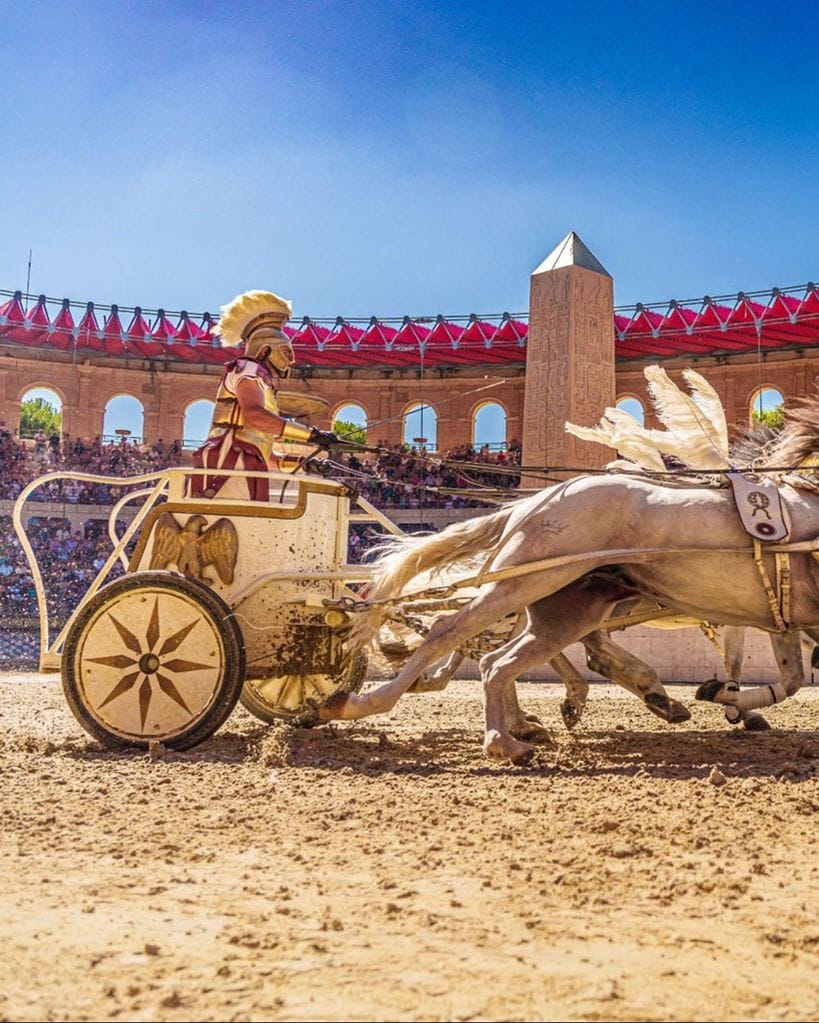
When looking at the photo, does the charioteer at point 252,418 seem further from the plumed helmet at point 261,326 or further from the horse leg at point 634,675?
the horse leg at point 634,675

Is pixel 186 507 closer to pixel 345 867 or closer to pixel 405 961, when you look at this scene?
pixel 345 867

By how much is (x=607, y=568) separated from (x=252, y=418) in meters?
2.03

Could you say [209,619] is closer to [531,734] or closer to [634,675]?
[531,734]

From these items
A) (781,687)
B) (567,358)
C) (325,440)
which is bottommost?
(781,687)

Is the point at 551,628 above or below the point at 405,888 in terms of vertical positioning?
above

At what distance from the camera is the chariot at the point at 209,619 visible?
477 centimetres

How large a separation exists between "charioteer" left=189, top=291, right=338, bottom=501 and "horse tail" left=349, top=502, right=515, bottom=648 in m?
0.71

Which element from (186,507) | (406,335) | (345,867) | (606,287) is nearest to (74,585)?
(406,335)

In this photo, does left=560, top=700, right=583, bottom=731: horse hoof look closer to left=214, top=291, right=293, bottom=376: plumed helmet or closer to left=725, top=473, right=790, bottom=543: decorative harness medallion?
left=725, top=473, right=790, bottom=543: decorative harness medallion

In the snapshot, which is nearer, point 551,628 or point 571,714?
point 551,628

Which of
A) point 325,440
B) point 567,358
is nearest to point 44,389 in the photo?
point 567,358

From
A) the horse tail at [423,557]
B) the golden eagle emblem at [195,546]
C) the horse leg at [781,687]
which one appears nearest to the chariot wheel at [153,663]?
the golden eagle emblem at [195,546]

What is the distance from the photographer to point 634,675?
5527 millimetres

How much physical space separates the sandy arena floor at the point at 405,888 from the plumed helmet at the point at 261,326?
91.3 inches
